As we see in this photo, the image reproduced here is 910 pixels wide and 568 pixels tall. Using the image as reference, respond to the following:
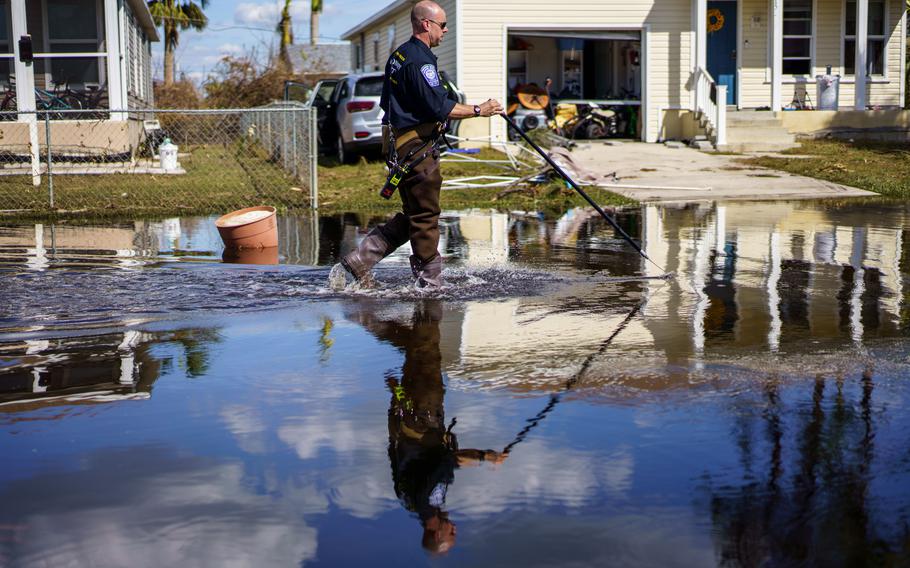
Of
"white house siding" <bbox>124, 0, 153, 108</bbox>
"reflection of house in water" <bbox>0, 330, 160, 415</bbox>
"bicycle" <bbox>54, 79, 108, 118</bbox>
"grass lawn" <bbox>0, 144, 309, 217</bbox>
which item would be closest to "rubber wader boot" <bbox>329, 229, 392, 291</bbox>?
"reflection of house in water" <bbox>0, 330, 160, 415</bbox>

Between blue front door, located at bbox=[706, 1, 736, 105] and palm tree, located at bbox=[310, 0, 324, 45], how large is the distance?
3885cm

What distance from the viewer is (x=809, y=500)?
3.56 metres

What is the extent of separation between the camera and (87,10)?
21.8m

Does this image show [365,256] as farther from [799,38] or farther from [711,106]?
[799,38]

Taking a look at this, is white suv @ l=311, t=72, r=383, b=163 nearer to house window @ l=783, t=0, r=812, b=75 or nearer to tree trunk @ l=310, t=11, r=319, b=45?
house window @ l=783, t=0, r=812, b=75

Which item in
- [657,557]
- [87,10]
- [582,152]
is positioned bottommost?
[657,557]

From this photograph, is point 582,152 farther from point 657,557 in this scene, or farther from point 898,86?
point 657,557

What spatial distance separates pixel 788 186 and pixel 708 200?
1931mm

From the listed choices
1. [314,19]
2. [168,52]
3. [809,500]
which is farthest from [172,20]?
[809,500]

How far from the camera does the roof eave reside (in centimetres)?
3021

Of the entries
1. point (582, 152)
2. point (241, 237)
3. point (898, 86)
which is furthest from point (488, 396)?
point (898, 86)

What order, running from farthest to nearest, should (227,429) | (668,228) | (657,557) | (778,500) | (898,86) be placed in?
1. (898,86)
2. (668,228)
3. (227,429)
4. (778,500)
5. (657,557)

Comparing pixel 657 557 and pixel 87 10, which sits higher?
pixel 87 10

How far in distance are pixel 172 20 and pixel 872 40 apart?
33330mm
